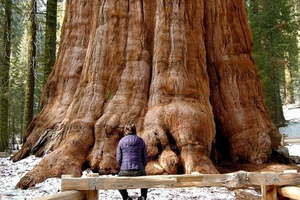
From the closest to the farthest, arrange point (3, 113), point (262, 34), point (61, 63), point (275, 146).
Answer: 1. point (275, 146)
2. point (61, 63)
3. point (3, 113)
4. point (262, 34)

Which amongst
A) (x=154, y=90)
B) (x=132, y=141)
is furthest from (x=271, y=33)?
(x=132, y=141)

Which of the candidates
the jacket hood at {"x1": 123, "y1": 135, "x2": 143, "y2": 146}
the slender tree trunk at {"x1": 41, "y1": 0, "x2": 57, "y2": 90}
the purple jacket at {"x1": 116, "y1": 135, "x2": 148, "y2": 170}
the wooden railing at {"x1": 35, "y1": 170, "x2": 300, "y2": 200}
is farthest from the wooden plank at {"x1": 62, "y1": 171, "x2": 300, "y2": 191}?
the slender tree trunk at {"x1": 41, "y1": 0, "x2": 57, "y2": 90}

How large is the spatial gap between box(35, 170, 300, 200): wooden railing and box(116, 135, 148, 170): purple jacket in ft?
2.81

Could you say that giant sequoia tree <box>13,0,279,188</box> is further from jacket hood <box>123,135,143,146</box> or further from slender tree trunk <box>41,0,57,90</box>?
slender tree trunk <box>41,0,57,90</box>

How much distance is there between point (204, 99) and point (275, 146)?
9.40 feet

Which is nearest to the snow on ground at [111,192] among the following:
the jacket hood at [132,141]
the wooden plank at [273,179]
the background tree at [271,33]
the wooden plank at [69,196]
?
the jacket hood at [132,141]

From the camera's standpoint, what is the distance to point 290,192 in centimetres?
527

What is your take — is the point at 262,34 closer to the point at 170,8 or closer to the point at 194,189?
the point at 170,8

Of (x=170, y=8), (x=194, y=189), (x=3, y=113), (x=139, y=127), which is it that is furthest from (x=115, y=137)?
(x=3, y=113)

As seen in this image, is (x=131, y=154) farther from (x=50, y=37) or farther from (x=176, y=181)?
(x=50, y=37)

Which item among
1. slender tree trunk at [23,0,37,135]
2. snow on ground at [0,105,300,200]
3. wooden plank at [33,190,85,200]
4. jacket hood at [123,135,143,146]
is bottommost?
snow on ground at [0,105,300,200]

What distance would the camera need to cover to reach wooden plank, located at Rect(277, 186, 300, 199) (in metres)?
5.08

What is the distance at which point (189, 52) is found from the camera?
33.1ft

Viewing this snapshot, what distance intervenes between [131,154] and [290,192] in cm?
252
